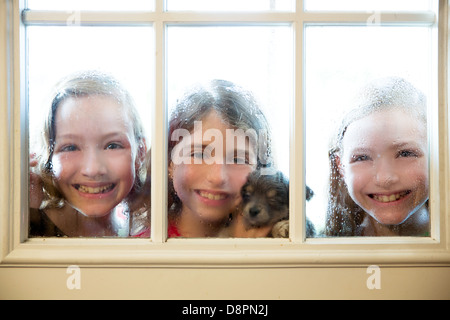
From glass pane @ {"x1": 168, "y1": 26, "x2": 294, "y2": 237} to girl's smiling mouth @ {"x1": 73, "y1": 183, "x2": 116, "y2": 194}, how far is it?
0.19 meters

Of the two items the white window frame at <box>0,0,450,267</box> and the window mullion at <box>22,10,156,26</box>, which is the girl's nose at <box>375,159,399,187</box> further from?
the window mullion at <box>22,10,156,26</box>

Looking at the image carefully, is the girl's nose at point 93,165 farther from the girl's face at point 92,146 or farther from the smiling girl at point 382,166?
the smiling girl at point 382,166

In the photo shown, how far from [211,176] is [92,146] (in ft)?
1.20

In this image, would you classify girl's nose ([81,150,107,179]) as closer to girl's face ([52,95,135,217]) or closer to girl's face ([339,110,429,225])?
girl's face ([52,95,135,217])

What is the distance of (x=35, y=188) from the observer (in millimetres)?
1397

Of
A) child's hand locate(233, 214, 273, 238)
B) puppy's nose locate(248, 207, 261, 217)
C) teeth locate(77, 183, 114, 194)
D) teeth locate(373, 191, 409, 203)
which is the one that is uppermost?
teeth locate(77, 183, 114, 194)

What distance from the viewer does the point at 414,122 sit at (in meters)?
1.40

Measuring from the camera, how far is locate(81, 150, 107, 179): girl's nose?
4.58ft

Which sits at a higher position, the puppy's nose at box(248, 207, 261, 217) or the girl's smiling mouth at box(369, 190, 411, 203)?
the girl's smiling mouth at box(369, 190, 411, 203)

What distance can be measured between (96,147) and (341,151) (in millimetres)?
737

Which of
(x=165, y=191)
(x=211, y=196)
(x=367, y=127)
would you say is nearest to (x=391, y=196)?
(x=367, y=127)

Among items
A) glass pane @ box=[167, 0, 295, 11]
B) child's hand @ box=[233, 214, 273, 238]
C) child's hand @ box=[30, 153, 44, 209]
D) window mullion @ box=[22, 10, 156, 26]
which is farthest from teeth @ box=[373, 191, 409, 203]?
child's hand @ box=[30, 153, 44, 209]

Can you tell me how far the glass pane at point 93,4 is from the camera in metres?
1.38

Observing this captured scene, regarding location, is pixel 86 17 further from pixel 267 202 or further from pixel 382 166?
pixel 382 166
